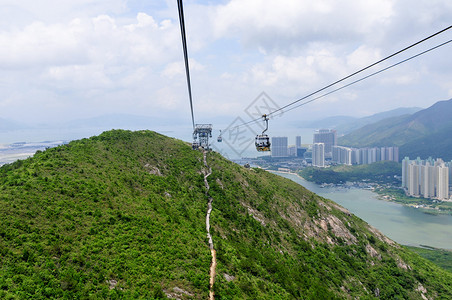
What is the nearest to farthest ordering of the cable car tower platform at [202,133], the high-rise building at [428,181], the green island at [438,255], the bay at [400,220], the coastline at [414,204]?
the cable car tower platform at [202,133], the green island at [438,255], the bay at [400,220], the coastline at [414,204], the high-rise building at [428,181]

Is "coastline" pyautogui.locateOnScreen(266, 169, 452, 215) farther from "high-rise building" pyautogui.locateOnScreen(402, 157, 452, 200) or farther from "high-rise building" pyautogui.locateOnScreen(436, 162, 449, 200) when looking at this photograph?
"high-rise building" pyautogui.locateOnScreen(436, 162, 449, 200)

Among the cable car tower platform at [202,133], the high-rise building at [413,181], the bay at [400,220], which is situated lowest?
the bay at [400,220]

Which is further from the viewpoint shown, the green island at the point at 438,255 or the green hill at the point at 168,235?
the green island at the point at 438,255

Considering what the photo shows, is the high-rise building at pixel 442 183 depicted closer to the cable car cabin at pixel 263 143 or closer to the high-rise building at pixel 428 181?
the high-rise building at pixel 428 181

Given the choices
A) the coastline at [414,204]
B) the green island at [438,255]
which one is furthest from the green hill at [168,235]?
the coastline at [414,204]

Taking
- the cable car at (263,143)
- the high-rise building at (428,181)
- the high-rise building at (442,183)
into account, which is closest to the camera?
the cable car at (263,143)

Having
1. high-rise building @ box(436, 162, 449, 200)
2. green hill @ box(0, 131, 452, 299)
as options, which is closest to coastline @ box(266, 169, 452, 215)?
high-rise building @ box(436, 162, 449, 200)

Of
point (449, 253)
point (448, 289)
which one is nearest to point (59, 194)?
point (448, 289)
